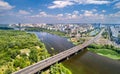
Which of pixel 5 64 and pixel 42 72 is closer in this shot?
pixel 42 72

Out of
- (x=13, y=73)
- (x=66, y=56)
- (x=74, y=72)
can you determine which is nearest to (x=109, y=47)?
(x=66, y=56)

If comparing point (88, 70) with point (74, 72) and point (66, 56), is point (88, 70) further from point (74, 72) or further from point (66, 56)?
point (66, 56)

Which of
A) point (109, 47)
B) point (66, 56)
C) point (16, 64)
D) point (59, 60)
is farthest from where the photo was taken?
point (109, 47)

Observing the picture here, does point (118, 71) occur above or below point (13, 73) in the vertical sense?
below

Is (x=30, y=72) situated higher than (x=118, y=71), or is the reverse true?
(x=30, y=72)

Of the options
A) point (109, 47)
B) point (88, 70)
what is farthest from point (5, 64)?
point (109, 47)

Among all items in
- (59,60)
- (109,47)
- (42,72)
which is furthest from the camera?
(109,47)

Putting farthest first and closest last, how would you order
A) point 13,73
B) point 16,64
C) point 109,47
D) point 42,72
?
point 109,47, point 16,64, point 42,72, point 13,73

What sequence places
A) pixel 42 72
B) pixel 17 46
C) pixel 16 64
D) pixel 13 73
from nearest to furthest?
pixel 13 73 → pixel 42 72 → pixel 16 64 → pixel 17 46

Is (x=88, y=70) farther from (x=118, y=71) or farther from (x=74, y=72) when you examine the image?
(x=118, y=71)
